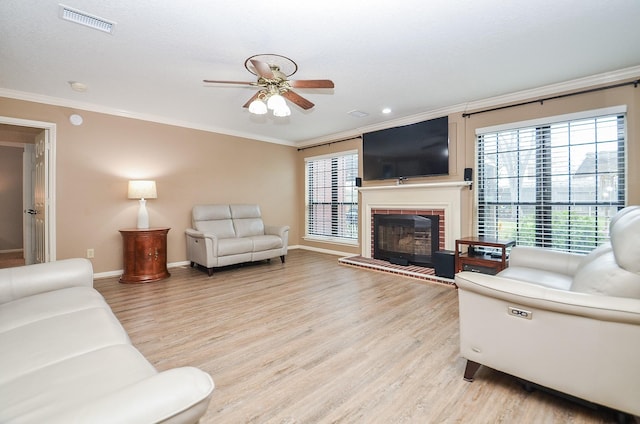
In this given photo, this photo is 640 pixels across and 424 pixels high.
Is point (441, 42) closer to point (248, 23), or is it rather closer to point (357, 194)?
point (248, 23)

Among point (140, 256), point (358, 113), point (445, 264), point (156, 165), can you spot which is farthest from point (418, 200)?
point (156, 165)

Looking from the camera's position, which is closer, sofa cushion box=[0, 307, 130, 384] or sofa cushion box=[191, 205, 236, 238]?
sofa cushion box=[0, 307, 130, 384]

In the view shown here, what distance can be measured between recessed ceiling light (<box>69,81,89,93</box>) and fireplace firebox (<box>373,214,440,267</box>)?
4484 mm

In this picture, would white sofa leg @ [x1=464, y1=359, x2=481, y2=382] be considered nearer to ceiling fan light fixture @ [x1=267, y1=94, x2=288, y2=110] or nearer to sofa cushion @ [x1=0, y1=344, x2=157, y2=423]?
sofa cushion @ [x1=0, y1=344, x2=157, y2=423]

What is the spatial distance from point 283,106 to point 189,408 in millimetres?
2448

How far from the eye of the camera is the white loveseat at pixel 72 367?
67 centimetres

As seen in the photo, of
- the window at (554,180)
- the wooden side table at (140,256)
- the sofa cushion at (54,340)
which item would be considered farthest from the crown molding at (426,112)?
the sofa cushion at (54,340)

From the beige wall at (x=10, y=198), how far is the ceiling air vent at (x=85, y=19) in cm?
670

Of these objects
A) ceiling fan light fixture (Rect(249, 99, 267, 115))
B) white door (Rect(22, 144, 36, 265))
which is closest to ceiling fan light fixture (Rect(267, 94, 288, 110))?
ceiling fan light fixture (Rect(249, 99, 267, 115))

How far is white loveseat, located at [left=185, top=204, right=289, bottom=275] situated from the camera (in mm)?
4332

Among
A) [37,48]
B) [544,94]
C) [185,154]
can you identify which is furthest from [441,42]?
[185,154]

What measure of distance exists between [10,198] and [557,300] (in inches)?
380

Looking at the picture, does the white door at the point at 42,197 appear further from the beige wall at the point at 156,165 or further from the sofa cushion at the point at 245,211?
the sofa cushion at the point at 245,211

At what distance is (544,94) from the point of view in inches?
140
